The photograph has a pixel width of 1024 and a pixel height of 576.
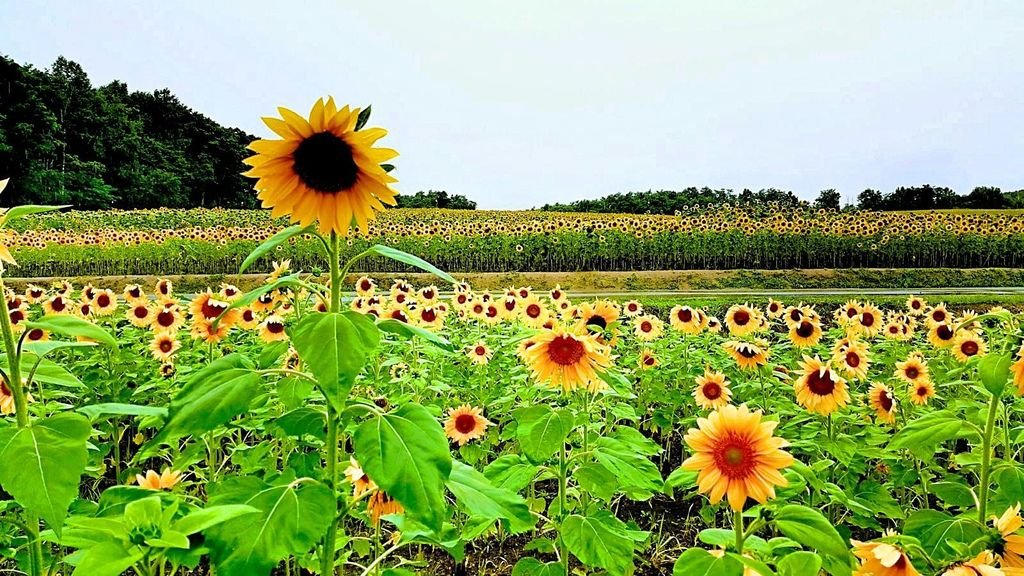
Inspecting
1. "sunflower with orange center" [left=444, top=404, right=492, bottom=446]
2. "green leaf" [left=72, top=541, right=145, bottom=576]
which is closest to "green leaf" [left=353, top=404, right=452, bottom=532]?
"green leaf" [left=72, top=541, right=145, bottom=576]

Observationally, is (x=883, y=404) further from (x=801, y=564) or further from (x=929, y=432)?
(x=801, y=564)

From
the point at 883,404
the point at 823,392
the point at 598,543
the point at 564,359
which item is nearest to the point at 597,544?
the point at 598,543

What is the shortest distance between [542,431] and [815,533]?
762 mm

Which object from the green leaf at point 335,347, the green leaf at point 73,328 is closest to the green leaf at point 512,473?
the green leaf at point 335,347

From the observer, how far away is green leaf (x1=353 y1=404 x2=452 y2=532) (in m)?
1.08

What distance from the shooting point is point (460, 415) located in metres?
3.04

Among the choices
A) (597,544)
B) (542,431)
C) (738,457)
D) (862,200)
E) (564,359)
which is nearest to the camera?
(738,457)

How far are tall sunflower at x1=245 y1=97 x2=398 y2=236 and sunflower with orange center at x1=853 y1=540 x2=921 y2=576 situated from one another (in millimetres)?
1027

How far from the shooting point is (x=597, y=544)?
5.74 feet

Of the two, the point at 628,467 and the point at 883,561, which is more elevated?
the point at 883,561

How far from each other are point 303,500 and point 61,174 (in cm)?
4774

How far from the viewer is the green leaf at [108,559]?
94 centimetres

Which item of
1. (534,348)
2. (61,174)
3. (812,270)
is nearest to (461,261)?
(812,270)

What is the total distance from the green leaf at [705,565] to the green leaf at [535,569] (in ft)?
2.22
